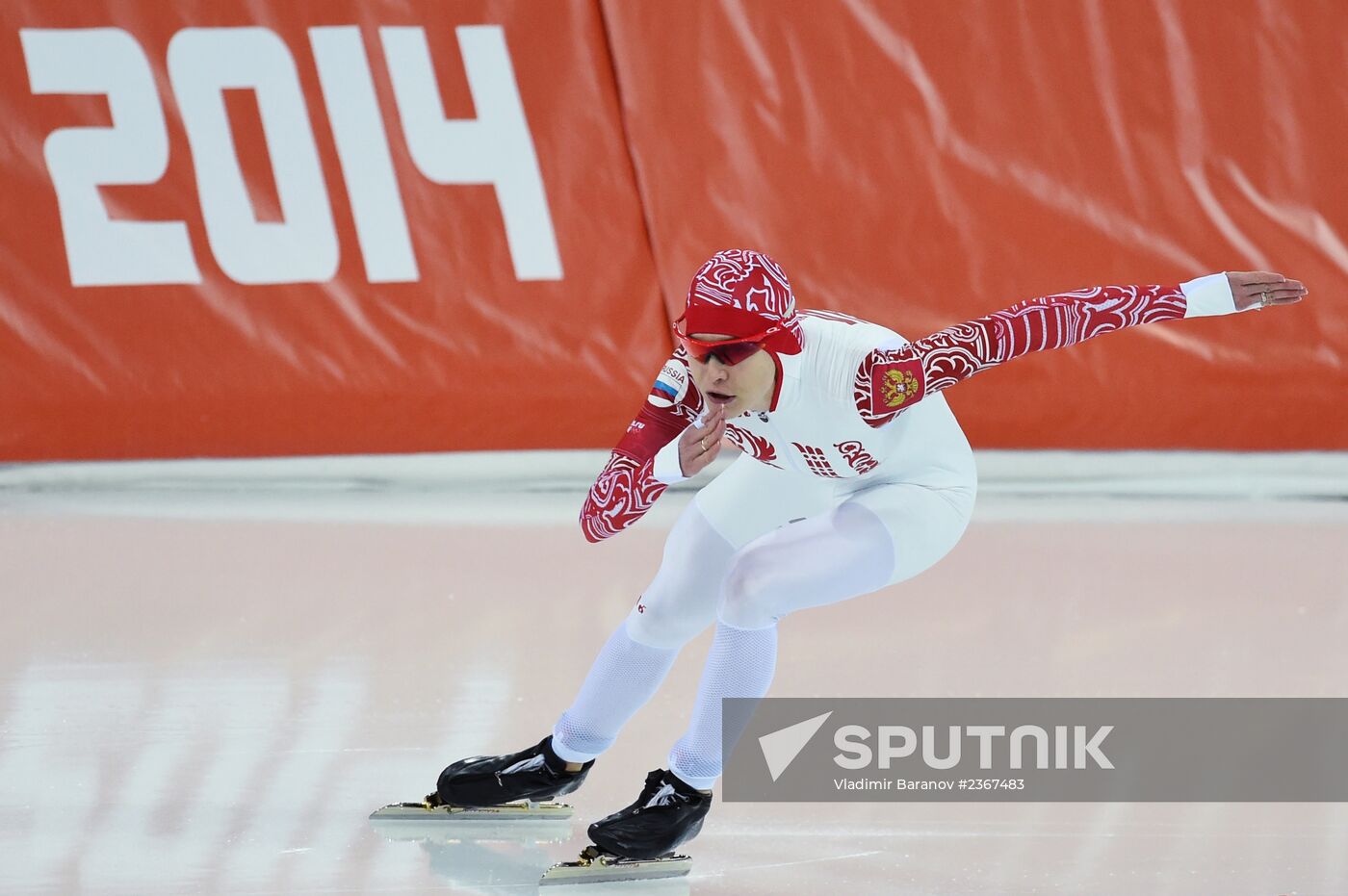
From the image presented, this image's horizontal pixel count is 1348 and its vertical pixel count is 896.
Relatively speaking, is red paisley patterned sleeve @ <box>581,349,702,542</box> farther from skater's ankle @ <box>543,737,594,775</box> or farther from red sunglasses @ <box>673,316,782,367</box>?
skater's ankle @ <box>543,737,594,775</box>

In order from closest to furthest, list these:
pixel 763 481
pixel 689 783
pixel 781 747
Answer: pixel 689 783, pixel 763 481, pixel 781 747

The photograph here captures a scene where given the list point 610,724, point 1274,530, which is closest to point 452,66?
point 1274,530

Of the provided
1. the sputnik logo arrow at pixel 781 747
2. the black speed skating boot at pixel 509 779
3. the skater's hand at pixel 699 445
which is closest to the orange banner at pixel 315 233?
the sputnik logo arrow at pixel 781 747

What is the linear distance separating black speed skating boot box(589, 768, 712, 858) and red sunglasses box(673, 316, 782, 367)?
75 centimetres

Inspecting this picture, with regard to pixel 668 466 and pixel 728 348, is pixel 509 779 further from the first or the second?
pixel 728 348

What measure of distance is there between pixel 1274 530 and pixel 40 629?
401cm

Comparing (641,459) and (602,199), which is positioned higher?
(602,199)

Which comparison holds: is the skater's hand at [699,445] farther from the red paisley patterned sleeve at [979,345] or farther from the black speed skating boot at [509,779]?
the black speed skating boot at [509,779]

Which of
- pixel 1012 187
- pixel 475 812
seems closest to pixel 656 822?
pixel 475 812

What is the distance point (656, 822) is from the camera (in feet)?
9.14

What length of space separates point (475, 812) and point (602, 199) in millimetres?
3754

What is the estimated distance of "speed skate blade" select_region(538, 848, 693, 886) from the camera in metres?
2.75

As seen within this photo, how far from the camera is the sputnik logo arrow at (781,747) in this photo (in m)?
3.13

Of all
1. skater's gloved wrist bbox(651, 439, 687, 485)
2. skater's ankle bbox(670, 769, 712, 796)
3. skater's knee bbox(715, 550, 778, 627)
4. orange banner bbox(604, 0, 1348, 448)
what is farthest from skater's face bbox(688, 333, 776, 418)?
orange banner bbox(604, 0, 1348, 448)
